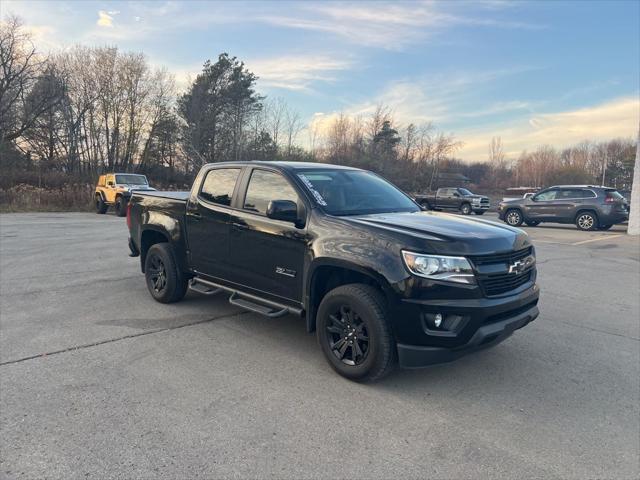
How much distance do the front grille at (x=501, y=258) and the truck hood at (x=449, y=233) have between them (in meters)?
0.03

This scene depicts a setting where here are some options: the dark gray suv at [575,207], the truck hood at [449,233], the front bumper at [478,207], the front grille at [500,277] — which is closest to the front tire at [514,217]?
the dark gray suv at [575,207]

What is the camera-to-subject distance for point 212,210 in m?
5.03

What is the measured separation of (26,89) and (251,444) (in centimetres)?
4090

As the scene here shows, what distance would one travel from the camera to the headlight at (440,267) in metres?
3.31

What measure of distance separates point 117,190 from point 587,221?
20.8m

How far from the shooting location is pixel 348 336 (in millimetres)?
3705

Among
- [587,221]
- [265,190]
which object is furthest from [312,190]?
[587,221]

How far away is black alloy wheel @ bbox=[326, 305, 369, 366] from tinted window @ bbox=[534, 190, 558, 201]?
18.0 metres

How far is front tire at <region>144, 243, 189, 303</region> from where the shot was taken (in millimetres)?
5609

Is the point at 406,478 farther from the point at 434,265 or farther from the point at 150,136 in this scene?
the point at 150,136

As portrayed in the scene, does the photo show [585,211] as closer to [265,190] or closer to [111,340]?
[265,190]

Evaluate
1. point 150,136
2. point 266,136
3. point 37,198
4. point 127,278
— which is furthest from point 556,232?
point 150,136

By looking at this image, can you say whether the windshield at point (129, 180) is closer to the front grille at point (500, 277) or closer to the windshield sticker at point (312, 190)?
the windshield sticker at point (312, 190)

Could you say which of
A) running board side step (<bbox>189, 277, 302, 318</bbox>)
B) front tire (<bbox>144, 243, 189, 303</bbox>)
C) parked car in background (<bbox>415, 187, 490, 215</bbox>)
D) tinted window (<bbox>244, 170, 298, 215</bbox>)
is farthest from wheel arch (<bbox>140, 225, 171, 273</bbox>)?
parked car in background (<bbox>415, 187, 490, 215</bbox>)
